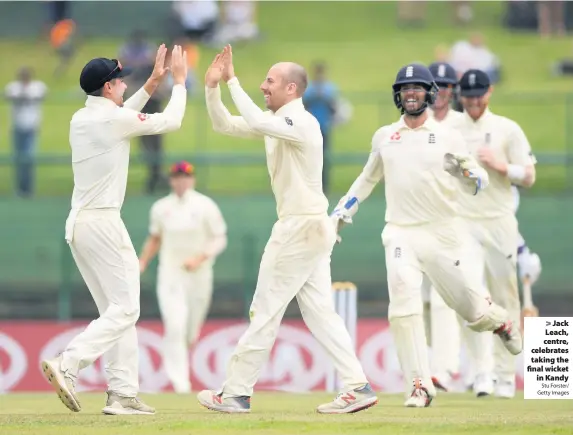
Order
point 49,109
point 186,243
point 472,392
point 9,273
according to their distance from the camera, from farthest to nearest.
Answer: point 49,109 < point 9,273 < point 186,243 < point 472,392

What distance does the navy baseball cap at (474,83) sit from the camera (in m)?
14.7

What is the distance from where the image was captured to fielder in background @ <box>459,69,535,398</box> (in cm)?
1466

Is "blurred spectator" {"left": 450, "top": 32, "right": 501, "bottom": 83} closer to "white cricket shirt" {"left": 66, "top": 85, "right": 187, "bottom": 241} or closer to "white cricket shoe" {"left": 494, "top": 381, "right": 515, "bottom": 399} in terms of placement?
"white cricket shoe" {"left": 494, "top": 381, "right": 515, "bottom": 399}

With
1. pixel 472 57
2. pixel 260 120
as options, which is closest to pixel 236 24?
pixel 472 57

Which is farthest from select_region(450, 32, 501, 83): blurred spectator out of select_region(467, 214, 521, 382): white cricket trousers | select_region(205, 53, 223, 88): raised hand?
select_region(205, 53, 223, 88): raised hand

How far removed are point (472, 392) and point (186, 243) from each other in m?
4.62

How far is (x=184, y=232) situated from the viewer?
744 inches

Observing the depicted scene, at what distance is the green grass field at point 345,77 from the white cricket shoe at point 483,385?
27.6 feet

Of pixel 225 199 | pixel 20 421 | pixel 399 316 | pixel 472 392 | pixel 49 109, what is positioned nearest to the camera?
pixel 20 421

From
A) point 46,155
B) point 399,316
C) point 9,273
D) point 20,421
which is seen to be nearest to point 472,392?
point 399,316

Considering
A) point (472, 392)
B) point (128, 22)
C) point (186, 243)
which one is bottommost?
point (472, 392)

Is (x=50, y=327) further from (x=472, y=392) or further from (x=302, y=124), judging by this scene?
(x=302, y=124)

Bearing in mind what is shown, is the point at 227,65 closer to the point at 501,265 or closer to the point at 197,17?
the point at 501,265

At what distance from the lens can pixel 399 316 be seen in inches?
514
